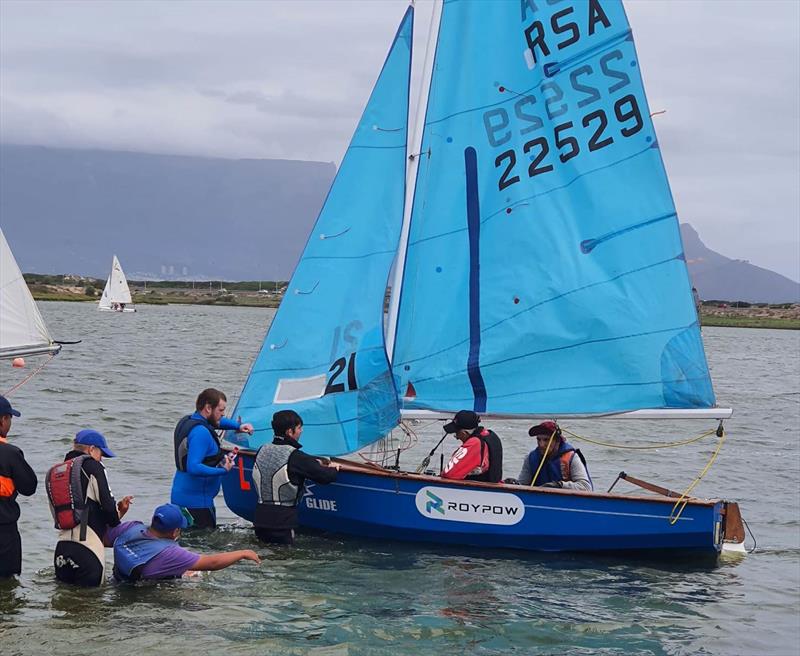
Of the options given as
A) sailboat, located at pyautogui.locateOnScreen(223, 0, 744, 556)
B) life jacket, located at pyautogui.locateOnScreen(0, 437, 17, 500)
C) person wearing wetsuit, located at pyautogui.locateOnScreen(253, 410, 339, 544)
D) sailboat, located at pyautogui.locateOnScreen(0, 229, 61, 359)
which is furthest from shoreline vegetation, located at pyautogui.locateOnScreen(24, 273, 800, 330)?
life jacket, located at pyautogui.locateOnScreen(0, 437, 17, 500)

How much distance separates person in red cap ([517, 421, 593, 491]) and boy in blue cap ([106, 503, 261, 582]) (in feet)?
13.8

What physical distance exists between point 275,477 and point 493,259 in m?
3.63

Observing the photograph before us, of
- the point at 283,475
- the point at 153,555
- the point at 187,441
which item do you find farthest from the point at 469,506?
the point at 153,555

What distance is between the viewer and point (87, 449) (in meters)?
9.52

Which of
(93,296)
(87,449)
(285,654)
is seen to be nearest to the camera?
(285,654)

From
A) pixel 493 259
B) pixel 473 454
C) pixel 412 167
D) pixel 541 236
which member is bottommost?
pixel 473 454

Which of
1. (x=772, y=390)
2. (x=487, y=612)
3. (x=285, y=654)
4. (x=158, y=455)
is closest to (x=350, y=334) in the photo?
(x=487, y=612)

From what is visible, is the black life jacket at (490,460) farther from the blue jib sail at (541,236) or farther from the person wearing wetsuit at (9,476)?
the person wearing wetsuit at (9,476)

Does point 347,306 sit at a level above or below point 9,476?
above

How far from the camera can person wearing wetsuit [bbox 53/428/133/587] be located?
9359 mm

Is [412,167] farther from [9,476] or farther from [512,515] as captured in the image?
[9,476]

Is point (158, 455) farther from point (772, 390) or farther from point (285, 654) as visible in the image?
point (772, 390)

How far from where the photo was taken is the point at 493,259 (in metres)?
13.0

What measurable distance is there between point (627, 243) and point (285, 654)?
254 inches
